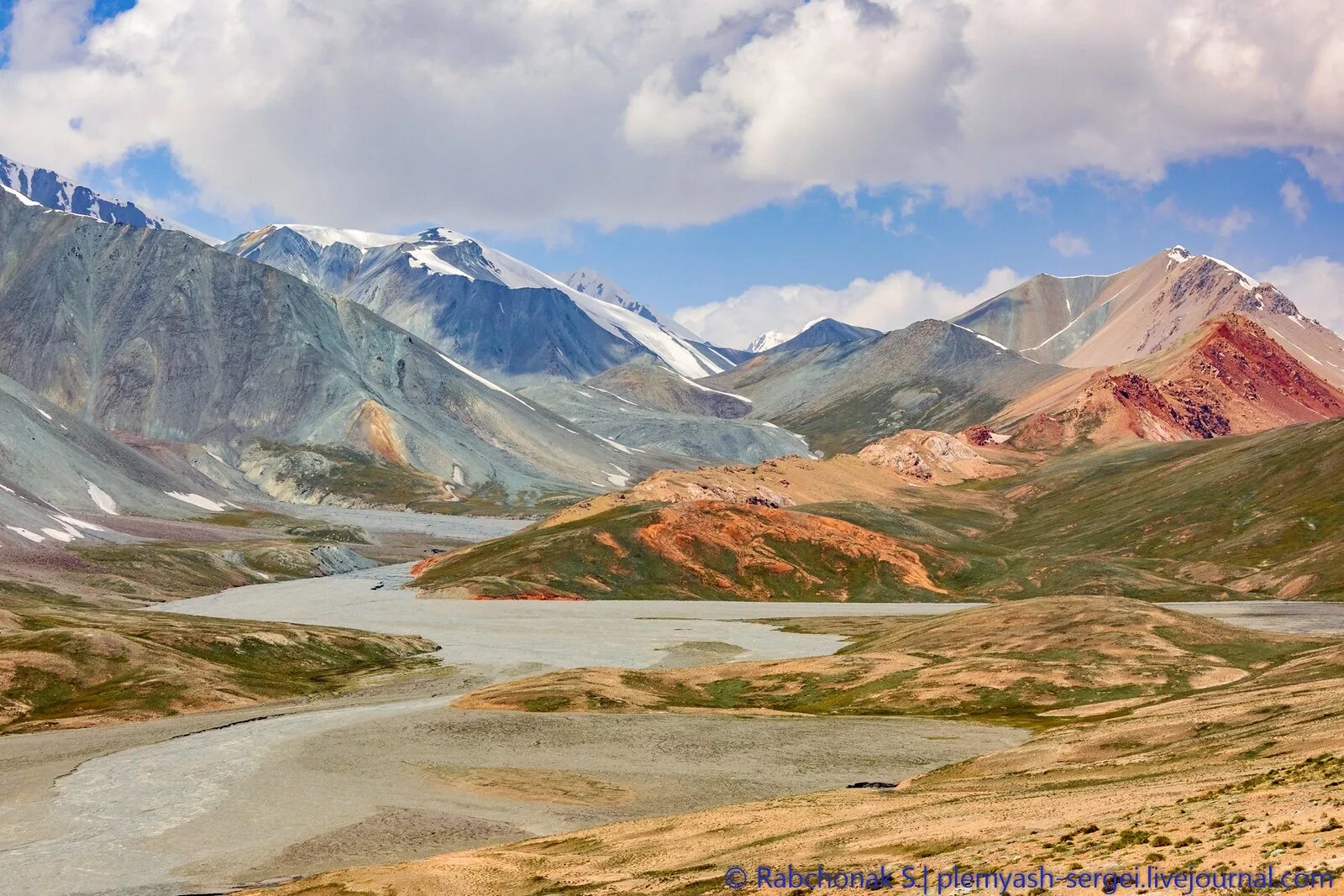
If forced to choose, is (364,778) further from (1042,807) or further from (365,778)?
(1042,807)

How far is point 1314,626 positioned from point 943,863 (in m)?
154

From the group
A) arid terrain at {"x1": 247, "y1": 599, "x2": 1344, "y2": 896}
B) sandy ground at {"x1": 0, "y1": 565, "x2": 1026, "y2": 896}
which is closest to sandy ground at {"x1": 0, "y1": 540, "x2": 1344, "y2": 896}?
sandy ground at {"x1": 0, "y1": 565, "x2": 1026, "y2": 896}

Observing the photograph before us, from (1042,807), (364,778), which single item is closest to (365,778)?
(364,778)

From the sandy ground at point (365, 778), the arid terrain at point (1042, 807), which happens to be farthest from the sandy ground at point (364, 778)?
the arid terrain at point (1042, 807)

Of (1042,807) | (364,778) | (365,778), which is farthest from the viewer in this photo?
(365,778)

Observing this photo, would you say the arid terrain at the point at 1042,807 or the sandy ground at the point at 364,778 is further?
the sandy ground at the point at 364,778

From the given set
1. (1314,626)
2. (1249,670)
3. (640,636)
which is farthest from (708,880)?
(1314,626)

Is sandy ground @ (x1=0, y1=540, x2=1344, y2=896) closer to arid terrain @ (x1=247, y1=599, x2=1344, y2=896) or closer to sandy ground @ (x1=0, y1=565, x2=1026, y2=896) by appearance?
sandy ground @ (x1=0, y1=565, x2=1026, y2=896)

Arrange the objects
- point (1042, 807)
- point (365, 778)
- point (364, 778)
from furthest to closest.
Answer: point (365, 778) → point (364, 778) → point (1042, 807)

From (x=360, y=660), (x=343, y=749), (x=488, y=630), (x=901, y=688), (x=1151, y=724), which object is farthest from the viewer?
(x=488, y=630)

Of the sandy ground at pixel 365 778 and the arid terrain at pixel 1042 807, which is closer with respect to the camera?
the arid terrain at pixel 1042 807

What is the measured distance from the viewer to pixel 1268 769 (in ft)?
180

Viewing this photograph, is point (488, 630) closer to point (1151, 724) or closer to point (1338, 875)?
point (1151, 724)

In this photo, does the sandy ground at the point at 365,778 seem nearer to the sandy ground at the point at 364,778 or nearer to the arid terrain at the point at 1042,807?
the sandy ground at the point at 364,778
